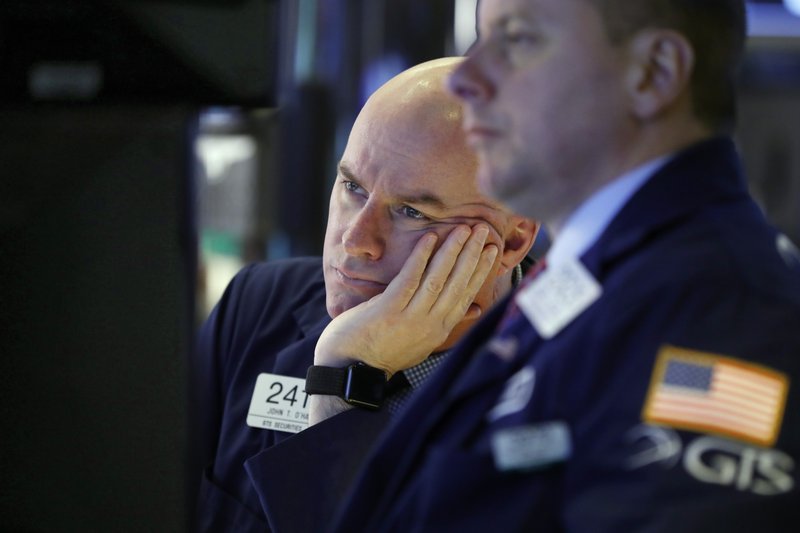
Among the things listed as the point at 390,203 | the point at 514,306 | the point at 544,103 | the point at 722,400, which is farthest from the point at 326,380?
the point at 722,400

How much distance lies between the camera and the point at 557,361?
3.06 ft

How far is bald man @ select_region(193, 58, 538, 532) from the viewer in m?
1.67

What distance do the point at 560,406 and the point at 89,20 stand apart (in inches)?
19.7

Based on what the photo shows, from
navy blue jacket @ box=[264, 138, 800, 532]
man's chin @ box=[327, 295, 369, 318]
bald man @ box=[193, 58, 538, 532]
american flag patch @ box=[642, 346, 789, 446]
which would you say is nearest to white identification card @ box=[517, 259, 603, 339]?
navy blue jacket @ box=[264, 138, 800, 532]

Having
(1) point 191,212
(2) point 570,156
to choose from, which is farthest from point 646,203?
(1) point 191,212

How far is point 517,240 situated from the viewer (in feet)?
6.03

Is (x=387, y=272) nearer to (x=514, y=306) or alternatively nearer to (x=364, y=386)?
(x=364, y=386)

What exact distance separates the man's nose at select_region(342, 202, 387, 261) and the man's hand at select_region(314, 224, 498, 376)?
0.20 feet

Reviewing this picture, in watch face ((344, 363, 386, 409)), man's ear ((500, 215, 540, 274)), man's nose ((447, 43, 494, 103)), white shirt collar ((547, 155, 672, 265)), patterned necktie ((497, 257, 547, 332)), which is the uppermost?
man's nose ((447, 43, 494, 103))

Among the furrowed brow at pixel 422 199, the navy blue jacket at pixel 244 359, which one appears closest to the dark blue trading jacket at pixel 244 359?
the navy blue jacket at pixel 244 359

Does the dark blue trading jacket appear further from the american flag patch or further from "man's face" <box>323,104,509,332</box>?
the american flag patch

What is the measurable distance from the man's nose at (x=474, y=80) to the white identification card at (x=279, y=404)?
0.84m

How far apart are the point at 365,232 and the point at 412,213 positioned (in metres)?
0.08

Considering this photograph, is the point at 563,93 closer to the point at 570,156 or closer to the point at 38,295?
the point at 570,156
